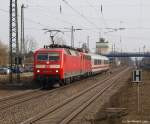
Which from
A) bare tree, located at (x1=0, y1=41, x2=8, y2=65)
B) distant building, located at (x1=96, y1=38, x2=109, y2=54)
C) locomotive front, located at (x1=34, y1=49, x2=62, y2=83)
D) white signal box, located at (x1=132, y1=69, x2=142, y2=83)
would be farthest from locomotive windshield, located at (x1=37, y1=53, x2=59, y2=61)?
distant building, located at (x1=96, y1=38, x2=109, y2=54)

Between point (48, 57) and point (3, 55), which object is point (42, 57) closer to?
point (48, 57)

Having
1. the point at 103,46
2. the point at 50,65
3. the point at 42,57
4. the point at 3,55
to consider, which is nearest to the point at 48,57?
the point at 42,57

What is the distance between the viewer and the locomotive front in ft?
109

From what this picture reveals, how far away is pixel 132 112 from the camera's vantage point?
1733cm

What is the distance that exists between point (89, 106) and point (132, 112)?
4.45 meters

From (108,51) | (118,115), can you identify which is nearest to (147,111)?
(118,115)

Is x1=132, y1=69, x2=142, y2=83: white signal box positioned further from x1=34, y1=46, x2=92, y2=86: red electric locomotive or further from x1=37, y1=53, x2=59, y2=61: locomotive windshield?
x1=37, y1=53, x2=59, y2=61: locomotive windshield

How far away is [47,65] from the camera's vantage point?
110 ft

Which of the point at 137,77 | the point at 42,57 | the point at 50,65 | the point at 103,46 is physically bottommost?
the point at 137,77

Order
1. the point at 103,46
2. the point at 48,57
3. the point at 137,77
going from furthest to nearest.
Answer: the point at 103,46
the point at 48,57
the point at 137,77

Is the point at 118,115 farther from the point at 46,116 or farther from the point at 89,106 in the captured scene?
the point at 89,106

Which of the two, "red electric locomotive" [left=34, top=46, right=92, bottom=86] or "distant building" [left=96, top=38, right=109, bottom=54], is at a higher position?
"distant building" [left=96, top=38, right=109, bottom=54]

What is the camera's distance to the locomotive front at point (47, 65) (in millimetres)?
33219

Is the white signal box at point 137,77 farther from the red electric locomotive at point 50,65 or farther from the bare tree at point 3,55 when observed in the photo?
the bare tree at point 3,55
